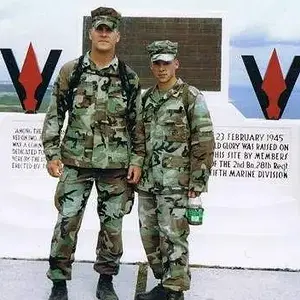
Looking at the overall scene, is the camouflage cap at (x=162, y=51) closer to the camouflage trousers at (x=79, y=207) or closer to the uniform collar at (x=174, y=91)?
the uniform collar at (x=174, y=91)

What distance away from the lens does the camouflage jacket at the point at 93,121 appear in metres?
3.45

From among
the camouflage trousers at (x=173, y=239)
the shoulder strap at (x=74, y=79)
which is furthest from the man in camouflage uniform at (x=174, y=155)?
the shoulder strap at (x=74, y=79)

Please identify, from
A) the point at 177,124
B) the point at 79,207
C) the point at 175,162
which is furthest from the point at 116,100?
the point at 79,207

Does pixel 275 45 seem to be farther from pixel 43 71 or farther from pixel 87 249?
pixel 87 249

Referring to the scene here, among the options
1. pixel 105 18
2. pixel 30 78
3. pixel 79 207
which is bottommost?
pixel 79 207

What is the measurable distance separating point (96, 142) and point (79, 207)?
14.1 inches

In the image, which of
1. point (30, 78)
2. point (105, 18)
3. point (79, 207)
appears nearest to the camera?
point (105, 18)

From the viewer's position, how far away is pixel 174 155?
3469 millimetres

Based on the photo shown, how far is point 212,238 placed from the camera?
15.0 ft

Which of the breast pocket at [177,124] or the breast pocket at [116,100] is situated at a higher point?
the breast pocket at [116,100]

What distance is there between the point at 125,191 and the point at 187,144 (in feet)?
1.38

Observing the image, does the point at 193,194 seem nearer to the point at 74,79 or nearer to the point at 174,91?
the point at 174,91

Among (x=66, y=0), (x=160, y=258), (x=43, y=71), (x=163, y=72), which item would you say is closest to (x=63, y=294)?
(x=160, y=258)

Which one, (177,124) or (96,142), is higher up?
(177,124)
